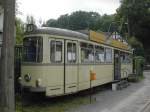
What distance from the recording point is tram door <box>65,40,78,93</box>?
53.4 ft

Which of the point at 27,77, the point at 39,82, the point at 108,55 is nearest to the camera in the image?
the point at 39,82

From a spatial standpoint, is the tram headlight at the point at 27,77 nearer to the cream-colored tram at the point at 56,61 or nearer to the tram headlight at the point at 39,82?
the cream-colored tram at the point at 56,61

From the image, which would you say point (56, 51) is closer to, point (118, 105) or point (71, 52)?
point (71, 52)

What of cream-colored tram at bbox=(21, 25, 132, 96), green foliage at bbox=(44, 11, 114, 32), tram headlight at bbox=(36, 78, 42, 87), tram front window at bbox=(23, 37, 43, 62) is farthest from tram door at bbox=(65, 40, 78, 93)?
green foliage at bbox=(44, 11, 114, 32)

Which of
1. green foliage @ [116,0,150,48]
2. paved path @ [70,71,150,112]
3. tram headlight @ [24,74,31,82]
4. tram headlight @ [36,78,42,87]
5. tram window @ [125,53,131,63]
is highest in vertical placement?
Answer: green foliage @ [116,0,150,48]

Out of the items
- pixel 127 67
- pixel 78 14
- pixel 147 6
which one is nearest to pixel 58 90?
pixel 127 67

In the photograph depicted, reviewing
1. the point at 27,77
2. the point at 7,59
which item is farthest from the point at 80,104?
the point at 7,59

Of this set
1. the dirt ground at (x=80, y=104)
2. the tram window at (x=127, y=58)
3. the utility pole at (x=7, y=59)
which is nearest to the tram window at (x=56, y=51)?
the dirt ground at (x=80, y=104)

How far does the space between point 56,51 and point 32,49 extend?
95 centimetres

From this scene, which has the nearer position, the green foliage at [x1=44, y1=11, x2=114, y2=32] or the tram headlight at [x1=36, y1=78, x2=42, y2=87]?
the tram headlight at [x1=36, y1=78, x2=42, y2=87]

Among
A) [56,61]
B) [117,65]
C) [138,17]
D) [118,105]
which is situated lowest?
[118,105]

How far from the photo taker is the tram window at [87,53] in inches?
712

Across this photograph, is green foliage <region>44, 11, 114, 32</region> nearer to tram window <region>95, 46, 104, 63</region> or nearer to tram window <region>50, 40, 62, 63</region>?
tram window <region>95, 46, 104, 63</region>

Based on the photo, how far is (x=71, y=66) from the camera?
16.6m
